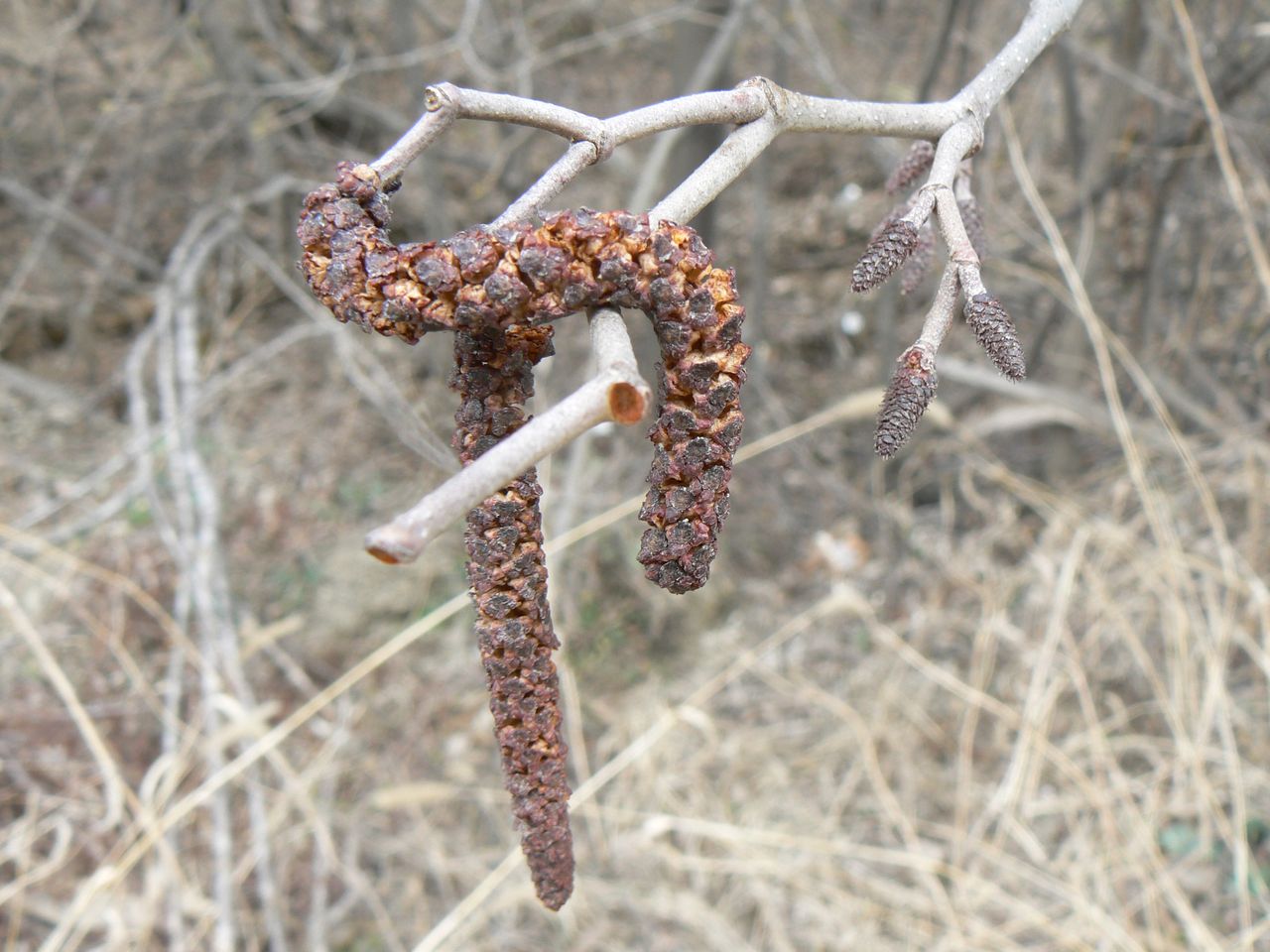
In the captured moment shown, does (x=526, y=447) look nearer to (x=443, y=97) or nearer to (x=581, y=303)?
(x=581, y=303)

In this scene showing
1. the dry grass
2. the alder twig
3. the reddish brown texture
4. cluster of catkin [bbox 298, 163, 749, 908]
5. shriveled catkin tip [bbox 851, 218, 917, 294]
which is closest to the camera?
the alder twig

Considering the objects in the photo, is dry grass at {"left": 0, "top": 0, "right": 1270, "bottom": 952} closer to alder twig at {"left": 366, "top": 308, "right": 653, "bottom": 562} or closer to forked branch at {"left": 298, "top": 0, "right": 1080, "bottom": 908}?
forked branch at {"left": 298, "top": 0, "right": 1080, "bottom": 908}

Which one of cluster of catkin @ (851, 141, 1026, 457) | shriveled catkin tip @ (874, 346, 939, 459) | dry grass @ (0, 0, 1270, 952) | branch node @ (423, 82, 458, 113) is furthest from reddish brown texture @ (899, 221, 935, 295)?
dry grass @ (0, 0, 1270, 952)

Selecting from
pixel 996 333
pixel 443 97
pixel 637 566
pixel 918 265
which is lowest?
pixel 637 566


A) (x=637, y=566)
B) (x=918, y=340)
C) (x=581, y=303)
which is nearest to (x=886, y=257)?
(x=918, y=340)

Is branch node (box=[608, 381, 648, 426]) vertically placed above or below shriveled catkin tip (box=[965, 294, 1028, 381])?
above

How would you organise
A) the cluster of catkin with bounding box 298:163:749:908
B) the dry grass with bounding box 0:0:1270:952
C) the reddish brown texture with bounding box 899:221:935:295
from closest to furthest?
the cluster of catkin with bounding box 298:163:749:908
the reddish brown texture with bounding box 899:221:935:295
the dry grass with bounding box 0:0:1270:952

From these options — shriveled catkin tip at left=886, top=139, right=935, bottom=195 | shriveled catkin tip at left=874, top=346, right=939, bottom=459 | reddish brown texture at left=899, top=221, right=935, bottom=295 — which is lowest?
reddish brown texture at left=899, top=221, right=935, bottom=295
